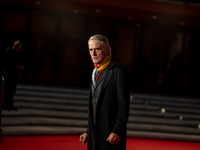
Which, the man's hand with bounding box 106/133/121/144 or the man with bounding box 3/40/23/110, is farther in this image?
the man with bounding box 3/40/23/110

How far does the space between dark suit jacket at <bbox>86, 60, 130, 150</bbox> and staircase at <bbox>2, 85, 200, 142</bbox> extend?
14.8 feet

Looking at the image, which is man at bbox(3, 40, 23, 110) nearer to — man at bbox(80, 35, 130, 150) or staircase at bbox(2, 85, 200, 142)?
staircase at bbox(2, 85, 200, 142)

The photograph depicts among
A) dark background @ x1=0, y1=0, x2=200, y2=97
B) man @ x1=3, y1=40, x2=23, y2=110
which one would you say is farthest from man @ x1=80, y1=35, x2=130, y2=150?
dark background @ x1=0, y1=0, x2=200, y2=97

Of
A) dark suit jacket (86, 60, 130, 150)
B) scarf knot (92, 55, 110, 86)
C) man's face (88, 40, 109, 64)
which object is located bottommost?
dark suit jacket (86, 60, 130, 150)

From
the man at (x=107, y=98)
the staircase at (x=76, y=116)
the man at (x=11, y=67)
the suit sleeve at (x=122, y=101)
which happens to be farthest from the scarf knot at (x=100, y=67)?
the man at (x=11, y=67)

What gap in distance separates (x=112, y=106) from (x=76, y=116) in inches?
247

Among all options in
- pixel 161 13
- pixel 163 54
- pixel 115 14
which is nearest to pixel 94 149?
pixel 161 13

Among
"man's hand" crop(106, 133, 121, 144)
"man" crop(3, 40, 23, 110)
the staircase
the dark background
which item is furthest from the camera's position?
the dark background

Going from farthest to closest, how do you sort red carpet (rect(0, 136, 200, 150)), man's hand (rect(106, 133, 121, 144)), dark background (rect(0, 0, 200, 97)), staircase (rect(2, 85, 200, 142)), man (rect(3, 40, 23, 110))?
dark background (rect(0, 0, 200, 97)), man (rect(3, 40, 23, 110)), staircase (rect(2, 85, 200, 142)), red carpet (rect(0, 136, 200, 150)), man's hand (rect(106, 133, 121, 144))

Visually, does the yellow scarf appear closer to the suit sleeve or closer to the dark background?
the suit sleeve

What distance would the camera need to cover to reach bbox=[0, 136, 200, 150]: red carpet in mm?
5895

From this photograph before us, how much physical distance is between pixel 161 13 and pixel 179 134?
4925 millimetres

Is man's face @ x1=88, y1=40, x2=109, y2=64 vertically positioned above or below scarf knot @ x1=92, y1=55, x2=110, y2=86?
above

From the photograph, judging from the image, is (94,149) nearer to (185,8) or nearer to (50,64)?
(185,8)
